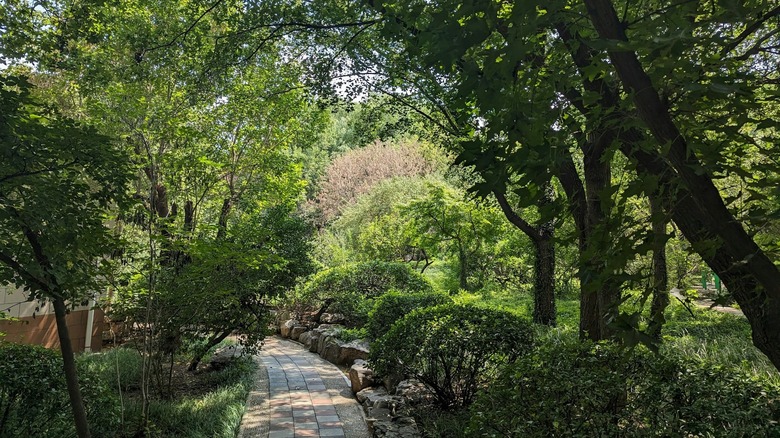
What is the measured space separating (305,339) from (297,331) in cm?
99

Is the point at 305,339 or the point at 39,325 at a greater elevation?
the point at 39,325

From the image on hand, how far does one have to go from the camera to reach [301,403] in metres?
5.74

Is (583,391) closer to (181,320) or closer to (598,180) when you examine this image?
(598,180)

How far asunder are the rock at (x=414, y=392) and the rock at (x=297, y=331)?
6381mm

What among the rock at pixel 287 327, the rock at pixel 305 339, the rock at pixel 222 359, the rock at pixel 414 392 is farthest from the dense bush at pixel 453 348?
the rock at pixel 287 327

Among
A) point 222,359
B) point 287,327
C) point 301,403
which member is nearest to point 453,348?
point 301,403

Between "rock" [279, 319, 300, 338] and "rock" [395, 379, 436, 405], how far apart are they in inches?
274

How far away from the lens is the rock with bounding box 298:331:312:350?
402 inches

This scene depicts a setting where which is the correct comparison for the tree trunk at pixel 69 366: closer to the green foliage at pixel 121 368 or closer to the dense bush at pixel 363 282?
the green foliage at pixel 121 368

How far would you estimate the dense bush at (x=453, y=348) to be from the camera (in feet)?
14.7

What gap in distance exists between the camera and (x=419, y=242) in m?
13.5

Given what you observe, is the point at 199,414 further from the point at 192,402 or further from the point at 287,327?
the point at 287,327

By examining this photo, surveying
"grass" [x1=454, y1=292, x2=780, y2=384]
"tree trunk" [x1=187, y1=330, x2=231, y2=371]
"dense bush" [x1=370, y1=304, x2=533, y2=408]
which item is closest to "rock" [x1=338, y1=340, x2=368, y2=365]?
"tree trunk" [x1=187, y1=330, x2=231, y2=371]

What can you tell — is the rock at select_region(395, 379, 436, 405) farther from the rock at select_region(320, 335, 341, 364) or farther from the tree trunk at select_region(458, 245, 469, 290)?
the tree trunk at select_region(458, 245, 469, 290)
